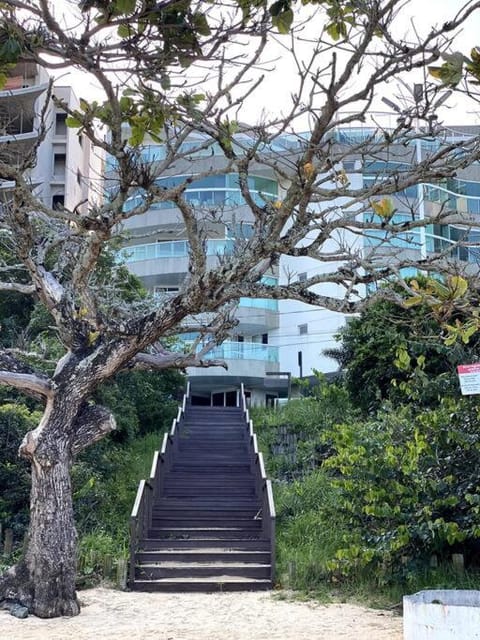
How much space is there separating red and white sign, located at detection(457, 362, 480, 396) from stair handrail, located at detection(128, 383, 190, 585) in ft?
17.0

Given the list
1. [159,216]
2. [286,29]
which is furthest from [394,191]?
[159,216]

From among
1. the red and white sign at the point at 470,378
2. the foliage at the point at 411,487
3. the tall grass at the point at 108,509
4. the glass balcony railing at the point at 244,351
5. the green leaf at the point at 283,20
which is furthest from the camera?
the glass balcony railing at the point at 244,351

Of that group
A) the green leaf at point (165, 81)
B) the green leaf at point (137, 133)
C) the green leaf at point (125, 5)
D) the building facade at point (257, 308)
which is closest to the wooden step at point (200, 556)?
the green leaf at point (137, 133)

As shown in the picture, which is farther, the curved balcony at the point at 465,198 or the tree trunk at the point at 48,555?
the curved balcony at the point at 465,198

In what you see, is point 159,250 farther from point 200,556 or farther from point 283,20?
point 283,20

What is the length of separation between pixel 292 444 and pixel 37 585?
406 inches

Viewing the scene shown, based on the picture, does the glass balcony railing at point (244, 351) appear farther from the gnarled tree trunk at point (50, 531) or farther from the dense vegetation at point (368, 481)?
the gnarled tree trunk at point (50, 531)

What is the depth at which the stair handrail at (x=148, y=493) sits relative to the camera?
10430mm

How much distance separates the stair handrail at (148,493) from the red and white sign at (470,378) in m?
5.19

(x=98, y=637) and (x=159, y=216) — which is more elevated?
(x=159, y=216)

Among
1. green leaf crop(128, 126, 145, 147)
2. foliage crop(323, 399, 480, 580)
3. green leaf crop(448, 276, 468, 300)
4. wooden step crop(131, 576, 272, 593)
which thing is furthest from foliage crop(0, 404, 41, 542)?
green leaf crop(448, 276, 468, 300)

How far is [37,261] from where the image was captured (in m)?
9.24

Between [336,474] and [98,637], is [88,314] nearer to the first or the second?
[98,637]

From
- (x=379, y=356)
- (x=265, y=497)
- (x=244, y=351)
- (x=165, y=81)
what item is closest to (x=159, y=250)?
(x=244, y=351)
